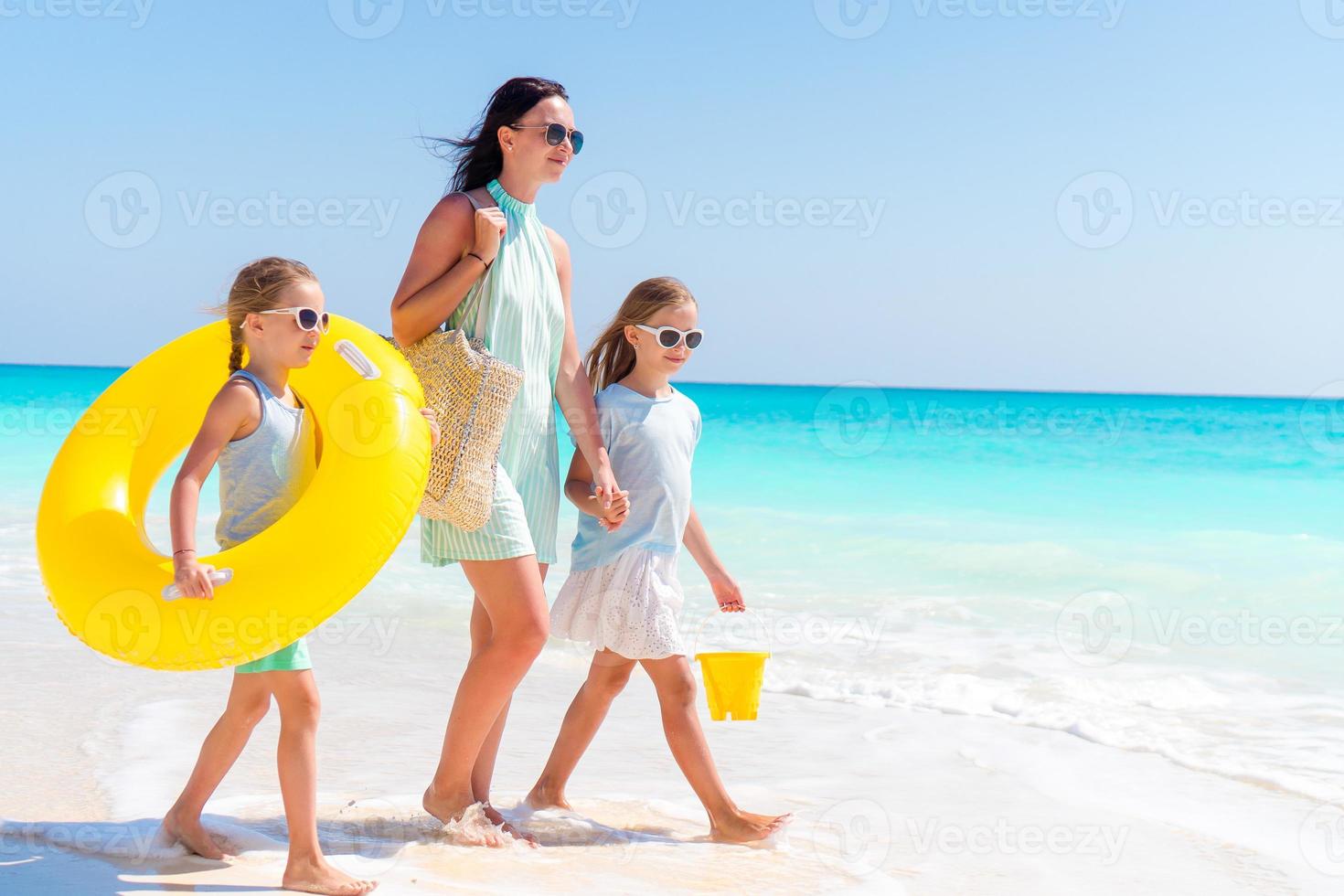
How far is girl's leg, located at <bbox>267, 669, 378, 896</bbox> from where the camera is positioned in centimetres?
245

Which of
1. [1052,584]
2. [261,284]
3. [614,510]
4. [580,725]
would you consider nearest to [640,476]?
[614,510]

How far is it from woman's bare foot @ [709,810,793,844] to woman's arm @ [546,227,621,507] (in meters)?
0.86

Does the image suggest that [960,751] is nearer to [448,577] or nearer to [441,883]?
[441,883]

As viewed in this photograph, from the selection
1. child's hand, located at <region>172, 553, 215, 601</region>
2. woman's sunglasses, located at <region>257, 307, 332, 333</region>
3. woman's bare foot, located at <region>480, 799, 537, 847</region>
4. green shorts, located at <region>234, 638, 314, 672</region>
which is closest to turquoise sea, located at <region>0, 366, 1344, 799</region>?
woman's bare foot, located at <region>480, 799, 537, 847</region>

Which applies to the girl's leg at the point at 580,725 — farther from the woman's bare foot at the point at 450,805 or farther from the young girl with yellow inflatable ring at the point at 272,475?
the young girl with yellow inflatable ring at the point at 272,475

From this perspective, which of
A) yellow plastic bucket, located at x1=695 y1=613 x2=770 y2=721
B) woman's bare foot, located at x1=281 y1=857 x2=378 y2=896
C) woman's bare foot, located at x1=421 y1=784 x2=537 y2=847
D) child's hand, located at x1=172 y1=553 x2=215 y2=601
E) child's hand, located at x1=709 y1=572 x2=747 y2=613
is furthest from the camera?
child's hand, located at x1=709 y1=572 x2=747 y2=613

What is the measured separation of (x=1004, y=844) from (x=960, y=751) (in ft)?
3.14

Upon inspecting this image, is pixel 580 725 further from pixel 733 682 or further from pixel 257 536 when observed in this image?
pixel 257 536

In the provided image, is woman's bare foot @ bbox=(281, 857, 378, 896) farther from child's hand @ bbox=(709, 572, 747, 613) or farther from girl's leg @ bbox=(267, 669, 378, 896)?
child's hand @ bbox=(709, 572, 747, 613)

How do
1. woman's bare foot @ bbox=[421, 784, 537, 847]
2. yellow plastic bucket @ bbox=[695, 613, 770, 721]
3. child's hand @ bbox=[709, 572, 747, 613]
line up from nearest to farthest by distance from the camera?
woman's bare foot @ bbox=[421, 784, 537, 847] → yellow plastic bucket @ bbox=[695, 613, 770, 721] → child's hand @ bbox=[709, 572, 747, 613]

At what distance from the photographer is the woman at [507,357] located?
2752 millimetres

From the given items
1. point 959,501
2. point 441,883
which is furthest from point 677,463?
point 959,501

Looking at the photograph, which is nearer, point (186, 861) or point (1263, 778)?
point (186, 861)

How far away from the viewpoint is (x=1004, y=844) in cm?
310
